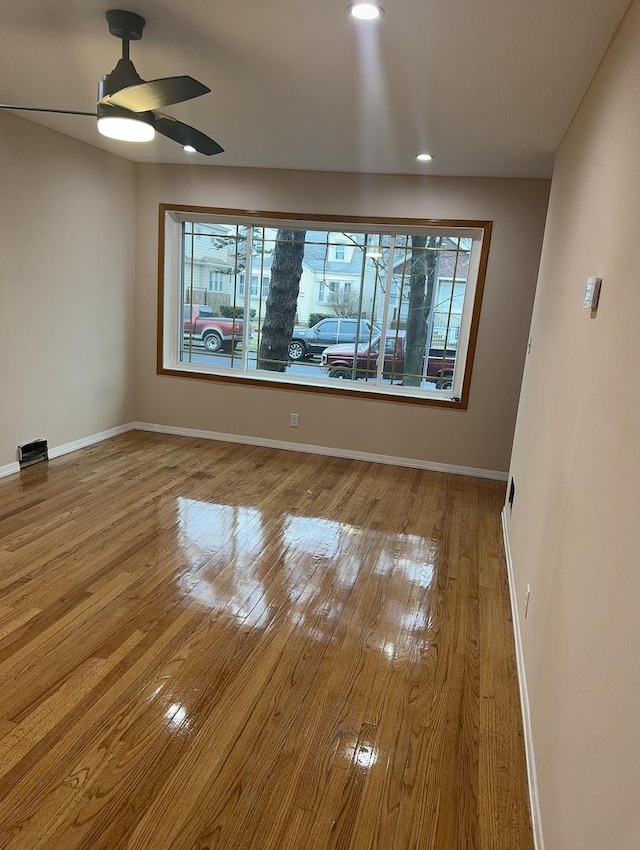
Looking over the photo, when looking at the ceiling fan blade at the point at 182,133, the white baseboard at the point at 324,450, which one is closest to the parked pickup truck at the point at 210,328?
the white baseboard at the point at 324,450

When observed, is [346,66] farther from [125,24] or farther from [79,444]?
[79,444]

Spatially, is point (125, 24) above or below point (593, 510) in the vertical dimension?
above

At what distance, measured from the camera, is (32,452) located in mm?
4445

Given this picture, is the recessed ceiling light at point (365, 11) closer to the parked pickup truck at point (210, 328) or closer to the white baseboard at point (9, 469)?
the parked pickup truck at point (210, 328)

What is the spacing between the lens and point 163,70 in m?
2.84

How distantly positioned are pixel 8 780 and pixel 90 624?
0.81m

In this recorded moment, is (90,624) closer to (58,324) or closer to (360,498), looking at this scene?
(360,498)

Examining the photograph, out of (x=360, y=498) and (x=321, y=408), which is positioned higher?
(x=321, y=408)

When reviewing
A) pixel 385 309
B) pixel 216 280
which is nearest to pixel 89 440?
pixel 216 280

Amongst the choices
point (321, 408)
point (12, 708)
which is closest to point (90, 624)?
point (12, 708)

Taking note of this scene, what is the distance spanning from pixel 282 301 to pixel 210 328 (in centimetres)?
81

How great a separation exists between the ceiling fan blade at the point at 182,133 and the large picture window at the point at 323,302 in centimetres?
213

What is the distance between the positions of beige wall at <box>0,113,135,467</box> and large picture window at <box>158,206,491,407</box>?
18.3 inches

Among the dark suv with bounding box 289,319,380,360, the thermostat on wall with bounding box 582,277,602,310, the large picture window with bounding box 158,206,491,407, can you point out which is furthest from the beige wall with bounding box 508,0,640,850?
the dark suv with bounding box 289,319,380,360
